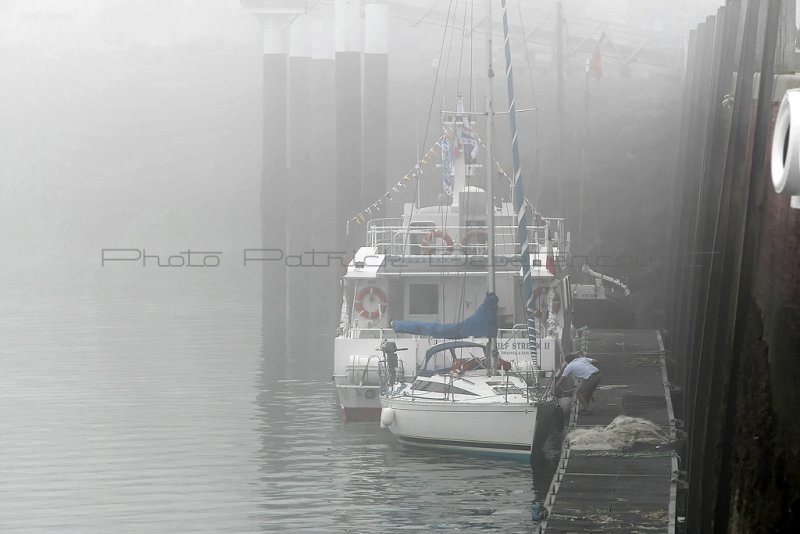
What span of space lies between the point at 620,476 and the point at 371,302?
9909 mm

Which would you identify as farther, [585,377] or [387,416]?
[387,416]

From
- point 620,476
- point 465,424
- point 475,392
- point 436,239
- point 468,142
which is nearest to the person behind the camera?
point 620,476

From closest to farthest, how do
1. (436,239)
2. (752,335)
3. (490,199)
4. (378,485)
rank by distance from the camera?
(752,335) → (378,485) → (490,199) → (436,239)

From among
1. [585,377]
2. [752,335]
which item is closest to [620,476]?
[585,377]

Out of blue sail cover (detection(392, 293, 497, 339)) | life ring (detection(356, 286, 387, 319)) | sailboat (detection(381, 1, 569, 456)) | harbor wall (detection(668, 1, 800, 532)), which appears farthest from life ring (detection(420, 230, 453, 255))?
harbor wall (detection(668, 1, 800, 532))

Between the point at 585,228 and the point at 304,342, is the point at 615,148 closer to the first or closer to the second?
the point at 585,228

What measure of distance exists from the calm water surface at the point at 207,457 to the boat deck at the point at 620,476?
1413mm

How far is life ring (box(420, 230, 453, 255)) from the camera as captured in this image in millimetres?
27208

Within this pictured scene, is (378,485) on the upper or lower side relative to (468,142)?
lower

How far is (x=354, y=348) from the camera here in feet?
85.2

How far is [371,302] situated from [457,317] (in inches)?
67.3

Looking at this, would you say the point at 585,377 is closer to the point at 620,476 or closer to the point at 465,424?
the point at 465,424

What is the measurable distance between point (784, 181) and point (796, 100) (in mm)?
666

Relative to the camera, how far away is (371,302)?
2694cm
